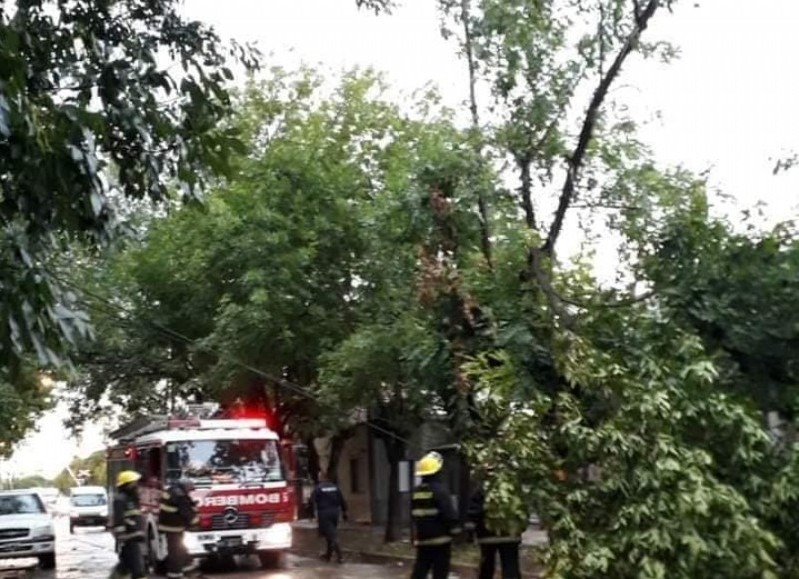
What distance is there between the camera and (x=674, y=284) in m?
Result: 11.2

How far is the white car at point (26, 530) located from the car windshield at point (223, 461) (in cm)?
484

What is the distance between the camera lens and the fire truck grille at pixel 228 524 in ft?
63.6

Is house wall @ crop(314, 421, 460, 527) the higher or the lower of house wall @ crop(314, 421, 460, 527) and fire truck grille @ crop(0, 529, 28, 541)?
the higher

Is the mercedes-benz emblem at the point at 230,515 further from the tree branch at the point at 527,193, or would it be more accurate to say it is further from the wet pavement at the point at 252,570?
the tree branch at the point at 527,193

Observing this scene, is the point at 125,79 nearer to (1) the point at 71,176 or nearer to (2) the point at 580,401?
(1) the point at 71,176

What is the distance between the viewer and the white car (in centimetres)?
2262

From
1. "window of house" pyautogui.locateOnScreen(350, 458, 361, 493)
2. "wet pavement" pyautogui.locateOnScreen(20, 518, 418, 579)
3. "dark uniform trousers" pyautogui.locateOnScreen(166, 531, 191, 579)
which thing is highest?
"window of house" pyautogui.locateOnScreen(350, 458, 361, 493)

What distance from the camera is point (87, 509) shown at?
44062mm

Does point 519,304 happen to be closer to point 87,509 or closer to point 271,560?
point 271,560

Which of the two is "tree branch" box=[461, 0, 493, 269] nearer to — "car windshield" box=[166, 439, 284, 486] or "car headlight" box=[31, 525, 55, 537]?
"car windshield" box=[166, 439, 284, 486]

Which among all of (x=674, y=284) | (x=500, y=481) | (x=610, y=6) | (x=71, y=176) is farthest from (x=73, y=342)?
(x=610, y=6)

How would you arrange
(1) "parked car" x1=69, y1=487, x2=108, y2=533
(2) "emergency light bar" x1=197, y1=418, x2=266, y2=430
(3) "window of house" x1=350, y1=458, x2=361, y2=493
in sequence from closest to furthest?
(2) "emergency light bar" x1=197, y1=418, x2=266, y2=430, (3) "window of house" x1=350, y1=458, x2=361, y2=493, (1) "parked car" x1=69, y1=487, x2=108, y2=533

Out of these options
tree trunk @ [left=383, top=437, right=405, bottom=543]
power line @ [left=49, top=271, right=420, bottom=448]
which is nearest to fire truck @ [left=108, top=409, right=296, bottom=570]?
power line @ [left=49, top=271, right=420, bottom=448]

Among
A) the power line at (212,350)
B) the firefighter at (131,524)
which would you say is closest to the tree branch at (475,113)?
the firefighter at (131,524)
